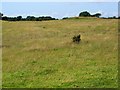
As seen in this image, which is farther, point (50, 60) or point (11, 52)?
point (11, 52)

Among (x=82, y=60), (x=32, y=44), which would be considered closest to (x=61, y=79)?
(x=82, y=60)

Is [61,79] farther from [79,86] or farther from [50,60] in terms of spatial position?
[50,60]

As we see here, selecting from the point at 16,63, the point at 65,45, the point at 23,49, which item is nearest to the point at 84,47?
the point at 65,45

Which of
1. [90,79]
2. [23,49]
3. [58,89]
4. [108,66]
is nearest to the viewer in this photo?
[58,89]

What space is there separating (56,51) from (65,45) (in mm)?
2826

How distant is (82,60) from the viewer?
76.3 feet

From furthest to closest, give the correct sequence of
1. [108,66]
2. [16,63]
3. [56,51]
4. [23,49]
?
[23,49]
[56,51]
[16,63]
[108,66]

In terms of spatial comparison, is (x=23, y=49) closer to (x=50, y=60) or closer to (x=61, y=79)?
(x=50, y=60)

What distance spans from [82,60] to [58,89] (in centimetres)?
764

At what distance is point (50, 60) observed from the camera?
2391cm

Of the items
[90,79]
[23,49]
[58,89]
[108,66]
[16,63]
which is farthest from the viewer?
[23,49]

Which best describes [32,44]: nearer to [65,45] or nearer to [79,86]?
[65,45]

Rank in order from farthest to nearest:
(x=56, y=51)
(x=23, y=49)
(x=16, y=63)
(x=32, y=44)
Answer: (x=32, y=44)
(x=23, y=49)
(x=56, y=51)
(x=16, y=63)

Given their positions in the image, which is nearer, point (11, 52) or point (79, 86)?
point (79, 86)
